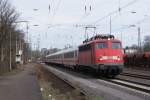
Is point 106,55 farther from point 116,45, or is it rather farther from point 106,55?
point 116,45

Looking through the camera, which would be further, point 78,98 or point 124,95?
point 124,95

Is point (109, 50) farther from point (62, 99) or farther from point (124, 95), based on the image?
point (62, 99)

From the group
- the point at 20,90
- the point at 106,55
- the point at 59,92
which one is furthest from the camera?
the point at 106,55

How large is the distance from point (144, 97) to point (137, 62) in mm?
42794

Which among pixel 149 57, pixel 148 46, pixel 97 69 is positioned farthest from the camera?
pixel 148 46

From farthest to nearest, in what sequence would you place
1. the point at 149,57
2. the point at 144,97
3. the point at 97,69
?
the point at 149,57 < the point at 97,69 < the point at 144,97

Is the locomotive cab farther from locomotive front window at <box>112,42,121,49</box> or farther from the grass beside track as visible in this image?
the grass beside track

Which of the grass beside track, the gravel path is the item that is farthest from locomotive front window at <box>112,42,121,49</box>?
the gravel path

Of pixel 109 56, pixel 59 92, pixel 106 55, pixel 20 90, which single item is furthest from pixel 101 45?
pixel 20 90

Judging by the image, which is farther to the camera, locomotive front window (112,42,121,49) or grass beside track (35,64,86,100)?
locomotive front window (112,42,121,49)

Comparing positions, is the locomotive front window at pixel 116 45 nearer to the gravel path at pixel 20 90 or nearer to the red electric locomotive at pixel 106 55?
the red electric locomotive at pixel 106 55

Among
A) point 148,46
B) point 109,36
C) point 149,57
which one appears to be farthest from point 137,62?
point 148,46

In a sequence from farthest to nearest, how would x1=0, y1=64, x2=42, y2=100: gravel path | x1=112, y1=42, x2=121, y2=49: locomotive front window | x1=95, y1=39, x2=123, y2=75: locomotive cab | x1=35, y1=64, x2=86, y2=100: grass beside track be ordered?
x1=112, y1=42, x2=121, y2=49: locomotive front window
x1=95, y1=39, x2=123, y2=75: locomotive cab
x1=0, y1=64, x2=42, y2=100: gravel path
x1=35, y1=64, x2=86, y2=100: grass beside track

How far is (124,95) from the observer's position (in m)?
20.5
